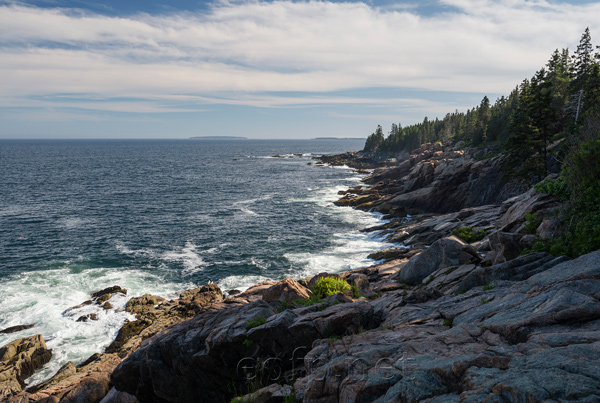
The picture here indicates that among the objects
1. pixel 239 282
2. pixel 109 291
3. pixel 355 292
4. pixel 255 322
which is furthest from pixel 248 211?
pixel 255 322

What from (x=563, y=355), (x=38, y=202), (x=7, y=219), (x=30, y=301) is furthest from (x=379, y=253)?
(x=38, y=202)

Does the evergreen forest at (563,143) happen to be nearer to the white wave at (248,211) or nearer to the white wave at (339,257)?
the white wave at (339,257)

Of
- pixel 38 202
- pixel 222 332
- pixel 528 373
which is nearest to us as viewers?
pixel 528 373

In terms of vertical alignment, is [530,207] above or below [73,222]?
above

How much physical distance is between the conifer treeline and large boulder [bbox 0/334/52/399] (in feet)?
152

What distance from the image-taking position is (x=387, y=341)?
1045 cm

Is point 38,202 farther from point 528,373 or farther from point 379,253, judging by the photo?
point 528,373

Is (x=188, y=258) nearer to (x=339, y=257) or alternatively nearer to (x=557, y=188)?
(x=339, y=257)

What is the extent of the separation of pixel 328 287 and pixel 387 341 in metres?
11.1

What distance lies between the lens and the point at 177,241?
47656 millimetres

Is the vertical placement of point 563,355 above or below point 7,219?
above

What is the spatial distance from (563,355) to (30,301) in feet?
129

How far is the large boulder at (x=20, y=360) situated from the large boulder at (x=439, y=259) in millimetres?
26666

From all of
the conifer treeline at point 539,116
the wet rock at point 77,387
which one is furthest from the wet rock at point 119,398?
the conifer treeline at point 539,116
